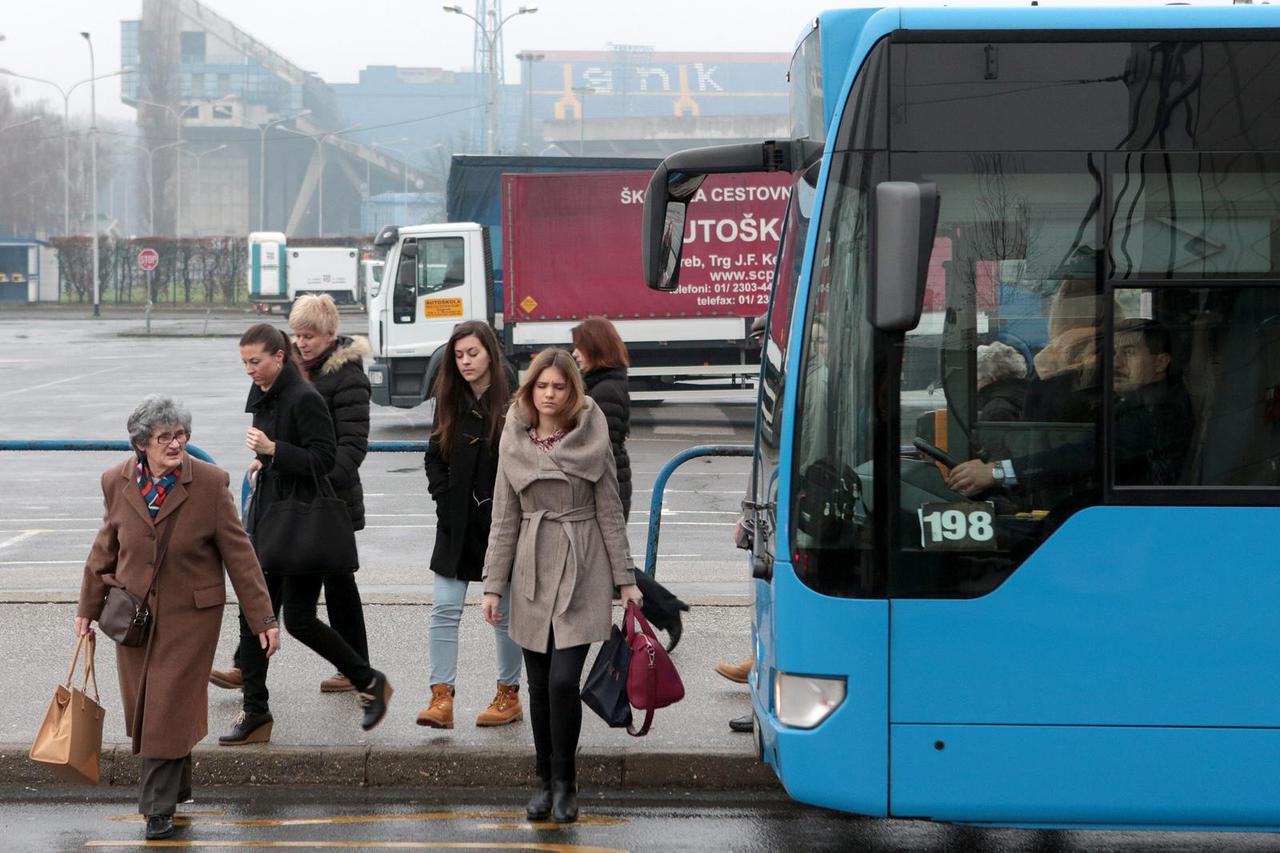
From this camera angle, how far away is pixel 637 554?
1105 centimetres

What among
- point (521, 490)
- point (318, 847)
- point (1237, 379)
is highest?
point (1237, 379)

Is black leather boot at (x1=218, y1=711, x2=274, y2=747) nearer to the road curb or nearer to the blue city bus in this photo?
the road curb

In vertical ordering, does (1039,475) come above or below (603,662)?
above

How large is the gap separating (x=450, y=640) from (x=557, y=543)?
116 cm

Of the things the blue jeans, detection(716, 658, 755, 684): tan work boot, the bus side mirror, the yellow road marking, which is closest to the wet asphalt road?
the yellow road marking

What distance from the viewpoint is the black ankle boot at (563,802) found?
5.40 meters

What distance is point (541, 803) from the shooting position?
18.0 feet

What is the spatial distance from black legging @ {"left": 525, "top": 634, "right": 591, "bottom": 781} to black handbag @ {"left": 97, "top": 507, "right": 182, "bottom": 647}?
1.27 metres

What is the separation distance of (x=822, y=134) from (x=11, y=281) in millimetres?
60016

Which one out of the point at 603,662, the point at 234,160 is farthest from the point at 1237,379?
the point at 234,160

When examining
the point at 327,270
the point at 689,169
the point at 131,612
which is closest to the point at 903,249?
the point at 689,169

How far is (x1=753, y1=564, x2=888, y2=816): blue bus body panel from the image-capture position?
4.51 meters

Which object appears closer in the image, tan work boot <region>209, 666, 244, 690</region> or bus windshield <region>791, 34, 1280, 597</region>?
bus windshield <region>791, 34, 1280, 597</region>

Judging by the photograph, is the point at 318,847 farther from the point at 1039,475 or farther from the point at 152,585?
the point at 1039,475
